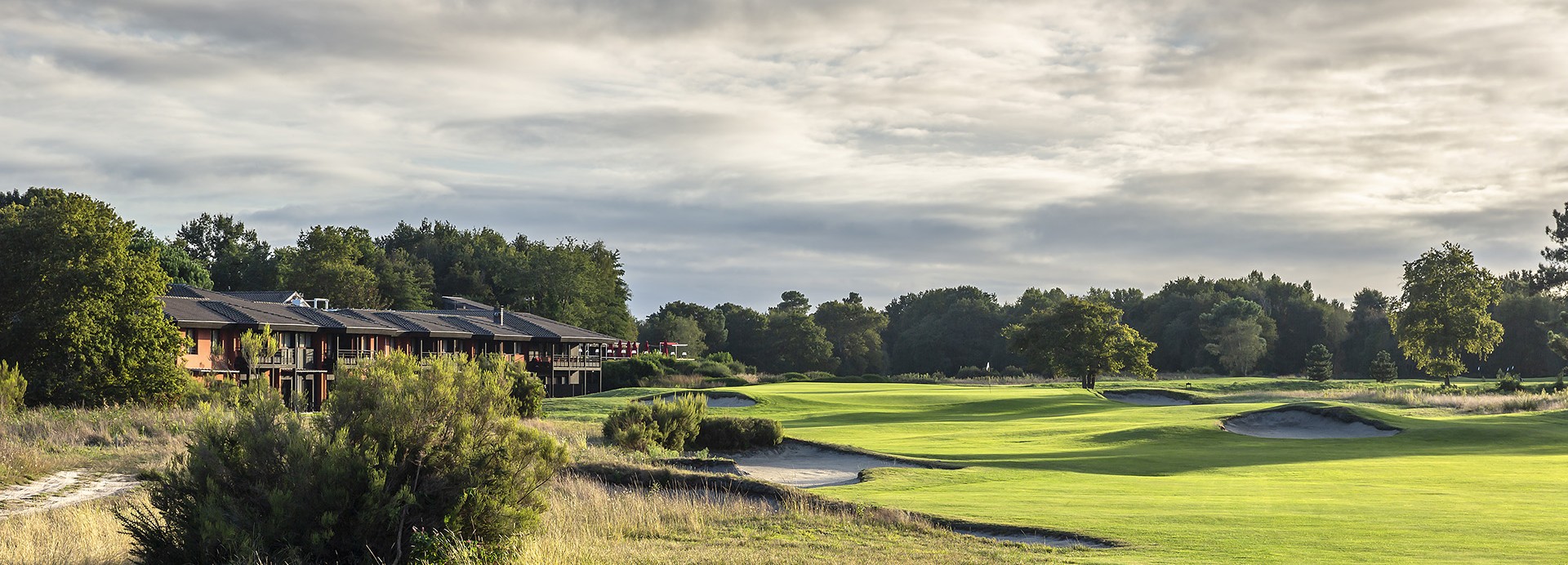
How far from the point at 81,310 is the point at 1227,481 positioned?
31.0m

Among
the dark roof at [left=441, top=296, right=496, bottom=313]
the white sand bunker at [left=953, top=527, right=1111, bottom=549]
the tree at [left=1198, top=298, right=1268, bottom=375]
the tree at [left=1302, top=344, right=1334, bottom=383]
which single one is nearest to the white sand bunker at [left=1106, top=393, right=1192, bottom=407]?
the tree at [left=1302, top=344, right=1334, bottom=383]

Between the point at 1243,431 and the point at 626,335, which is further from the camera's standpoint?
the point at 626,335

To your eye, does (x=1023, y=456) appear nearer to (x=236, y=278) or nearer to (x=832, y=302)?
(x=236, y=278)

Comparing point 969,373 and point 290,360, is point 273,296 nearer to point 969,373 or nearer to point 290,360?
point 290,360

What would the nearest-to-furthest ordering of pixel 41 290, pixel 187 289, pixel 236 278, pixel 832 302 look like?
1. pixel 41 290
2. pixel 187 289
3. pixel 236 278
4. pixel 832 302

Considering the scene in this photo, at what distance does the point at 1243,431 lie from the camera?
3684 cm

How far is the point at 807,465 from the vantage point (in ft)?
93.2

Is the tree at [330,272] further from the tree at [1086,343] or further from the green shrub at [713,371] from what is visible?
the tree at [1086,343]

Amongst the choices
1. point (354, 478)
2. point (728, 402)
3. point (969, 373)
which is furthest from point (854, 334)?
point (354, 478)

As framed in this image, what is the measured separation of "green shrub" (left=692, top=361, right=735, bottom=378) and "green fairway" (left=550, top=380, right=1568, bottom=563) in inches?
1296

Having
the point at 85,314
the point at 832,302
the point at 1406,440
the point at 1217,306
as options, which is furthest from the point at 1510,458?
the point at 832,302

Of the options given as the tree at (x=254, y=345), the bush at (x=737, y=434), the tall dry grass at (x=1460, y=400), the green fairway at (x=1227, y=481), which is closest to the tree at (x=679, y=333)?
the tree at (x=254, y=345)

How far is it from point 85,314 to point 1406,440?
3695cm

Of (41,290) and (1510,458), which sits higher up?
(41,290)
